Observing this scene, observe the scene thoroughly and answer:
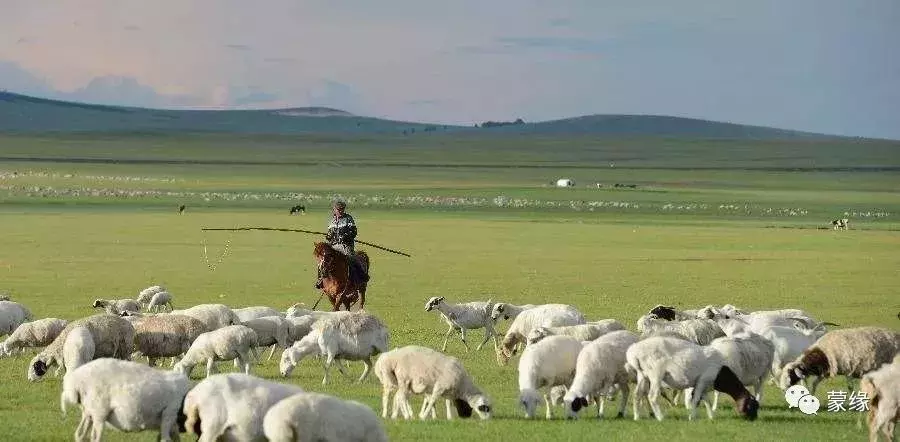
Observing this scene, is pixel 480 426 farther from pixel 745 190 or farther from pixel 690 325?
pixel 745 190

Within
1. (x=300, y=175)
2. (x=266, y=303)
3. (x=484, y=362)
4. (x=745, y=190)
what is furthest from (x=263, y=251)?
(x=300, y=175)

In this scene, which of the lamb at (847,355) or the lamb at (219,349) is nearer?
the lamb at (847,355)

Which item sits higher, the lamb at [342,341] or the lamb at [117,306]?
the lamb at [342,341]

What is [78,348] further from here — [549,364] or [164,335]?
[549,364]

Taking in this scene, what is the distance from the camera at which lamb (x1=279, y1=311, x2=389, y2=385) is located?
51.3 feet

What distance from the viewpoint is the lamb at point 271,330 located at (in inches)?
651

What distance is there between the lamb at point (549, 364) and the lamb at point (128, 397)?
370cm

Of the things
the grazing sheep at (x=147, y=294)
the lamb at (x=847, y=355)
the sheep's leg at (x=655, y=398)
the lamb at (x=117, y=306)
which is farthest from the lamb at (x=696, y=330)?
the grazing sheep at (x=147, y=294)

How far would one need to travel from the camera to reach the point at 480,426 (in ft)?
40.3

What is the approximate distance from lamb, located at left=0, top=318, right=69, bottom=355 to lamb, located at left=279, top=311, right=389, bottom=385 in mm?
2739

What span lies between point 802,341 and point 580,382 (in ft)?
12.0

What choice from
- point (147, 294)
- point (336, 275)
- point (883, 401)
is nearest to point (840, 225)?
point (336, 275)

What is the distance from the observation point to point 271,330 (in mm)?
16672

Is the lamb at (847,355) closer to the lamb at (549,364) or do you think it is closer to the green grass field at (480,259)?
the green grass field at (480,259)
